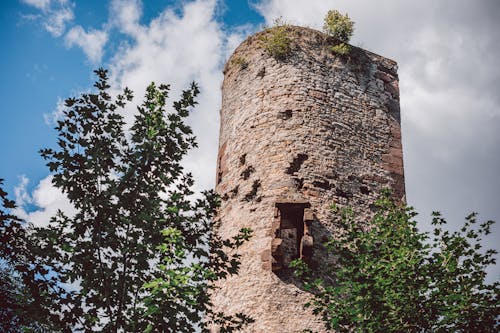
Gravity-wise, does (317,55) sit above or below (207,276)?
above

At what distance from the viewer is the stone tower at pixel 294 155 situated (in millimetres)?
8586

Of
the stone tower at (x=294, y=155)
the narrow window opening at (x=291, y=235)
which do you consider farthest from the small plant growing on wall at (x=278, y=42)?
the narrow window opening at (x=291, y=235)

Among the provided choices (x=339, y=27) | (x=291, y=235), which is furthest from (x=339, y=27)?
(x=291, y=235)

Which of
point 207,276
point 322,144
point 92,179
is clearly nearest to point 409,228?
point 322,144

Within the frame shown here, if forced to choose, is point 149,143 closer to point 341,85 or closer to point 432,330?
point 432,330

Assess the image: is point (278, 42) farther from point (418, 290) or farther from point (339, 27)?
point (418, 290)

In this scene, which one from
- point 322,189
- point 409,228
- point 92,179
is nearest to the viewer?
point 92,179

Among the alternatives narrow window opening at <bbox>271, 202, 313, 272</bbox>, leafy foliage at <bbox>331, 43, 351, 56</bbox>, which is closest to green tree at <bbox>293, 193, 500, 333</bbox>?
narrow window opening at <bbox>271, 202, 313, 272</bbox>

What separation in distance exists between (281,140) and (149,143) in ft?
12.3

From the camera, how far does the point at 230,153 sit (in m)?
10.6

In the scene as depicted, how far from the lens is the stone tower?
28.2ft

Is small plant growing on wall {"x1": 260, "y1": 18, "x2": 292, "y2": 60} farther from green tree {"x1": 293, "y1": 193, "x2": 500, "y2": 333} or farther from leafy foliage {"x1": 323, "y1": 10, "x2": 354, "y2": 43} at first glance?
green tree {"x1": 293, "y1": 193, "x2": 500, "y2": 333}

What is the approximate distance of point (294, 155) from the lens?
9.49 metres

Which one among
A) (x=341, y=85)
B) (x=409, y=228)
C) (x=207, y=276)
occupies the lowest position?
(x=207, y=276)
